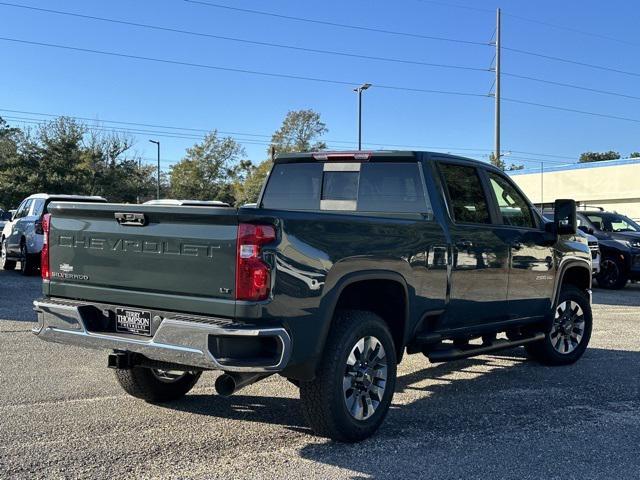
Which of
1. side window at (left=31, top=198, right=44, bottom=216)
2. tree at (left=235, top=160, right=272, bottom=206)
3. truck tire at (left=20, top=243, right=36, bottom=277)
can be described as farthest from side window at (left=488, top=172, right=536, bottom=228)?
tree at (left=235, top=160, right=272, bottom=206)

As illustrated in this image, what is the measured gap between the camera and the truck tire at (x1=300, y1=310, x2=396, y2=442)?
441 centimetres

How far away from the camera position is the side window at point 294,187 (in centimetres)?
625

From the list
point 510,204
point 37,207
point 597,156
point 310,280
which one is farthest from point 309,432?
point 597,156

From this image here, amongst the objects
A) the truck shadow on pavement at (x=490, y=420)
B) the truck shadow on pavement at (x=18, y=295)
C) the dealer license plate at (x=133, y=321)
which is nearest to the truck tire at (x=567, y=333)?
the truck shadow on pavement at (x=490, y=420)

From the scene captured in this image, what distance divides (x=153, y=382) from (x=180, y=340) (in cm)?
154

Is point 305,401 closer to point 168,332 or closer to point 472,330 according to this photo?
point 168,332

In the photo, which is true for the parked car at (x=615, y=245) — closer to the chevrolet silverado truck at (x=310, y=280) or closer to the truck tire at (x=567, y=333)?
the truck tire at (x=567, y=333)

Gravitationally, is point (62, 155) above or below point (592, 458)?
above

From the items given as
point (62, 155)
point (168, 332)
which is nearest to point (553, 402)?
point (168, 332)

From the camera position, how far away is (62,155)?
128ft

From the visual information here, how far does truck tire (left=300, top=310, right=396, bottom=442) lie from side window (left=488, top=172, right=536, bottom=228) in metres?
2.19

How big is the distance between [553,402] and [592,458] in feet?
4.49

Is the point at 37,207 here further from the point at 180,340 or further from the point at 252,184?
the point at 252,184

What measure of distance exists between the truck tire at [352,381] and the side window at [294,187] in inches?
70.0
